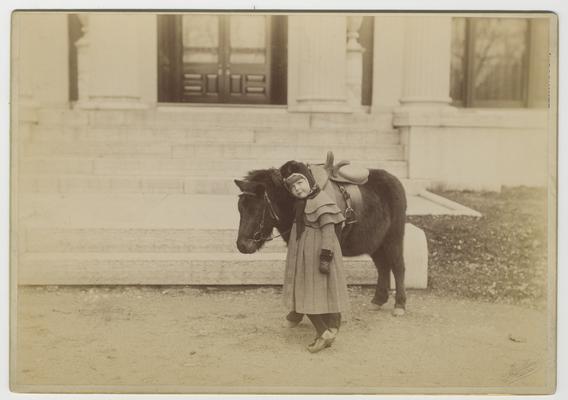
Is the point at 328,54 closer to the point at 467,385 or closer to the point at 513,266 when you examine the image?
the point at 513,266

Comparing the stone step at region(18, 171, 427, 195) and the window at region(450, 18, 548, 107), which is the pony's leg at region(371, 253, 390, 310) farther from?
the window at region(450, 18, 548, 107)

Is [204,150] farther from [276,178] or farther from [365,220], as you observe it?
[365,220]

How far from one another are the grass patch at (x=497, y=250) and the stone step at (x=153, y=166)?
0.57 m

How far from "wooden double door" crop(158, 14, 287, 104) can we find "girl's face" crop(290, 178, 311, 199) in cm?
116

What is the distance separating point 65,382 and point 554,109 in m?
3.50

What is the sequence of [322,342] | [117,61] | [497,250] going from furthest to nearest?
[117,61], [497,250], [322,342]

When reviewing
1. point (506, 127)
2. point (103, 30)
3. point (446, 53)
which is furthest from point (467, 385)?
point (103, 30)

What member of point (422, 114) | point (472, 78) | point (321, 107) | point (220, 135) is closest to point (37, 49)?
point (220, 135)

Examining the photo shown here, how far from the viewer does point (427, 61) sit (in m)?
5.66

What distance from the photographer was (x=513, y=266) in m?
4.82

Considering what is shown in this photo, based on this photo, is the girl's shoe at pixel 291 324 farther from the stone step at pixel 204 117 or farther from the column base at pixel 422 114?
the column base at pixel 422 114

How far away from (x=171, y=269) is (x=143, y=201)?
0.54 metres


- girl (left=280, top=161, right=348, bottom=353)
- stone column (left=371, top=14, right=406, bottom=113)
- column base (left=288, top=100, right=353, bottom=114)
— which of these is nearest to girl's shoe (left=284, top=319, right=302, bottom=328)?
girl (left=280, top=161, right=348, bottom=353)

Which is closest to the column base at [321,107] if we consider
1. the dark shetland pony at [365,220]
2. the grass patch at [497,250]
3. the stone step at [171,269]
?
the grass patch at [497,250]
